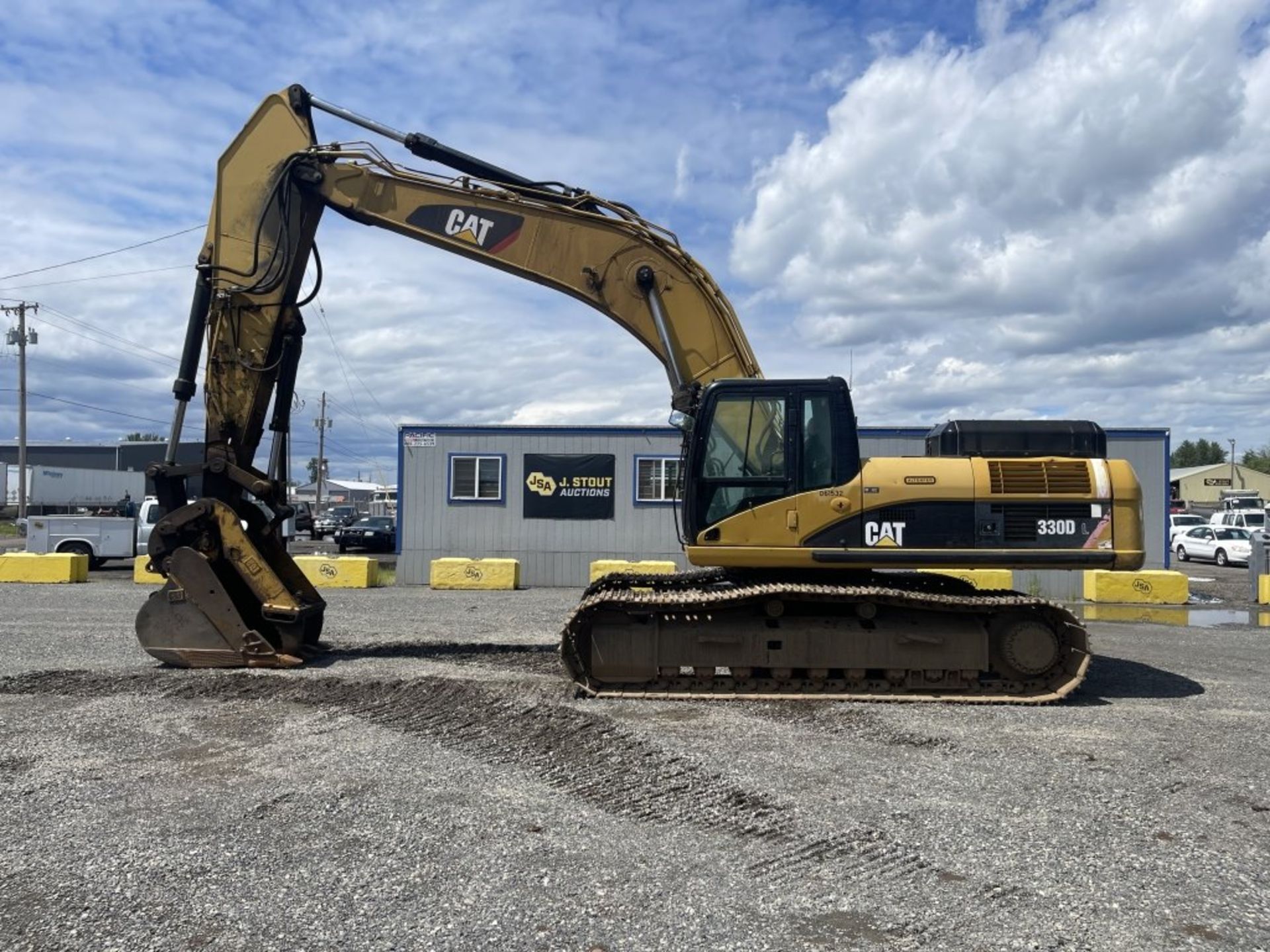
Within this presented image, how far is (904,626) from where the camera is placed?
8.55m

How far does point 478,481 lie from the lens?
20766mm

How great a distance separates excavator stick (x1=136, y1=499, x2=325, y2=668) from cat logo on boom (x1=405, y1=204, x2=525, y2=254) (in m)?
3.61

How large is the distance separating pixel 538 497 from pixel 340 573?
433 centimetres

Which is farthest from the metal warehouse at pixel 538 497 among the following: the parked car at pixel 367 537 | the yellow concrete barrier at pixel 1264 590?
the parked car at pixel 367 537

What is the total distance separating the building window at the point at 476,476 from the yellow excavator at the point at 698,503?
10636 mm

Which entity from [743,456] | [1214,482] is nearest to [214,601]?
[743,456]

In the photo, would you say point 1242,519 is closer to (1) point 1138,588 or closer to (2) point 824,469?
(1) point 1138,588

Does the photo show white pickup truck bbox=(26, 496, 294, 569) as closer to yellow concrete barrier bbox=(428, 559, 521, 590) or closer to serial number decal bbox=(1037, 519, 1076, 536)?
yellow concrete barrier bbox=(428, 559, 521, 590)

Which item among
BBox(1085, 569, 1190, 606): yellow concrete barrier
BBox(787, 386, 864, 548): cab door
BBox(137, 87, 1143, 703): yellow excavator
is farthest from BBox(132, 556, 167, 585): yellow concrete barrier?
BBox(1085, 569, 1190, 606): yellow concrete barrier

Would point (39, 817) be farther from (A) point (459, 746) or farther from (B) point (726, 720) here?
(B) point (726, 720)

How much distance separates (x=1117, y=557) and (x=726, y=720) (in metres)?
3.90

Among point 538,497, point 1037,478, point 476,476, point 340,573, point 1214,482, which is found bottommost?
point 340,573

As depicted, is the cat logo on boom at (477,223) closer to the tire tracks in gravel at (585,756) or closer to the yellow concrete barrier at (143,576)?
the tire tracks in gravel at (585,756)

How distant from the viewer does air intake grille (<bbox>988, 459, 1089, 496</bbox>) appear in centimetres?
868
